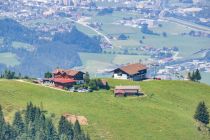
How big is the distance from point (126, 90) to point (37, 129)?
41541 mm

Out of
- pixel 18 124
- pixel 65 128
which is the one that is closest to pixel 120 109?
pixel 65 128

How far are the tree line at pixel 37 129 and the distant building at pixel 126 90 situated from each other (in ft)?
104

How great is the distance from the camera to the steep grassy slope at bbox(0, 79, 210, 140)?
138625mm

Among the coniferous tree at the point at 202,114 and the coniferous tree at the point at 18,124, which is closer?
the coniferous tree at the point at 18,124

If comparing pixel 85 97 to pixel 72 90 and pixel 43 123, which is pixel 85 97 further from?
pixel 43 123

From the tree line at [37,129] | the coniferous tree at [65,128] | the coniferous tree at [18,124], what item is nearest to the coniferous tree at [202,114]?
the tree line at [37,129]

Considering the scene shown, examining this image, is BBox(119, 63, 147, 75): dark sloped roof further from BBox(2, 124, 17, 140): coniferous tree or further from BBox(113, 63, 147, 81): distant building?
BBox(2, 124, 17, 140): coniferous tree

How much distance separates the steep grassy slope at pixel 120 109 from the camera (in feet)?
455

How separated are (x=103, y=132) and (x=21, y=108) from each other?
16839 mm

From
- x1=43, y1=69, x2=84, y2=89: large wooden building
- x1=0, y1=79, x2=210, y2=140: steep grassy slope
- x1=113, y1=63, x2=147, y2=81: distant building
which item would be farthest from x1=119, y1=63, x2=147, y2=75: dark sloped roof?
x1=0, y1=79, x2=210, y2=140: steep grassy slope

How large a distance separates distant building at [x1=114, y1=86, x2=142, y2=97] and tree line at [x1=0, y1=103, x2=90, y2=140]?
3158cm

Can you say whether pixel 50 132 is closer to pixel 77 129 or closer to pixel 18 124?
pixel 77 129

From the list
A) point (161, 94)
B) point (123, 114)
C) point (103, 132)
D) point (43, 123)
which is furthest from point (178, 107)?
point (43, 123)

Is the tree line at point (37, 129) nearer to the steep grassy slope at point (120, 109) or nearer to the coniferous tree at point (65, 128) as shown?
the coniferous tree at point (65, 128)
